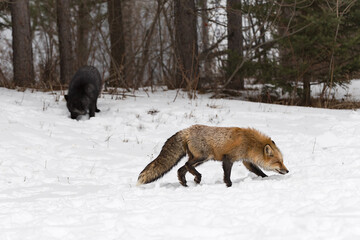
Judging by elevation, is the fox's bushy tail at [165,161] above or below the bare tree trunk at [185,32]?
below

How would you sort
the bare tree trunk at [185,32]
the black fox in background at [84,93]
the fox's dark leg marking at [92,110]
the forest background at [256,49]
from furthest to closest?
the bare tree trunk at [185,32], the forest background at [256,49], the fox's dark leg marking at [92,110], the black fox in background at [84,93]

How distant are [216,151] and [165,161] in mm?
718

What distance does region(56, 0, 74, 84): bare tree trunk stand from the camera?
13.7 meters

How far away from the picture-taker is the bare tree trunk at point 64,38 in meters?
13.7

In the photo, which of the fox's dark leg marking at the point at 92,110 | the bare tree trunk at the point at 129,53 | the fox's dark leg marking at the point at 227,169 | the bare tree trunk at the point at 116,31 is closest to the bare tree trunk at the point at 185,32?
the bare tree trunk at the point at 129,53

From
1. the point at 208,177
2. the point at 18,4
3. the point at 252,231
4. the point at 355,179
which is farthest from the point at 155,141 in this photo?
the point at 18,4

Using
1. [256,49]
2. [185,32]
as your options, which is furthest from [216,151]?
[256,49]

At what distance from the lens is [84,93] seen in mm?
10297

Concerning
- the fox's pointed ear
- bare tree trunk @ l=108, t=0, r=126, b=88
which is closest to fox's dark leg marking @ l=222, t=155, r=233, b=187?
the fox's pointed ear

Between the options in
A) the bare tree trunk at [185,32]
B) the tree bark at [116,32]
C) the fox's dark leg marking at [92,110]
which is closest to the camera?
the fox's dark leg marking at [92,110]

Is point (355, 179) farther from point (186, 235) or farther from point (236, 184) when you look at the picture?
point (186, 235)

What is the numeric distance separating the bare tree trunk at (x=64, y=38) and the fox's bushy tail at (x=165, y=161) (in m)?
9.65

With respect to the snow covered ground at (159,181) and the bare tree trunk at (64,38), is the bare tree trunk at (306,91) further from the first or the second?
the bare tree trunk at (64,38)

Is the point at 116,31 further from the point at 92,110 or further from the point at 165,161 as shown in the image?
the point at 165,161
